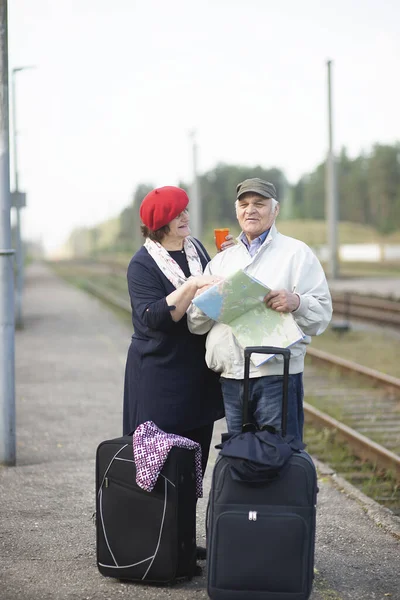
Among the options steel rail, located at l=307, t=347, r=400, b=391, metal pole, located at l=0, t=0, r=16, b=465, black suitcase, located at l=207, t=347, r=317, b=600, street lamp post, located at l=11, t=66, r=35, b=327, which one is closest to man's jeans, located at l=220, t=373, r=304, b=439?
black suitcase, located at l=207, t=347, r=317, b=600

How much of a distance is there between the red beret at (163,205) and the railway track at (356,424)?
10.0ft

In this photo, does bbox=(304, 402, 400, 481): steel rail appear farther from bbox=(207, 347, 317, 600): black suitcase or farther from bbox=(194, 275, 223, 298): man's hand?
bbox=(194, 275, 223, 298): man's hand

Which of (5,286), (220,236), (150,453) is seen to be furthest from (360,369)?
(150,453)

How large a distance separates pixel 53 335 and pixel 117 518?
15.0m

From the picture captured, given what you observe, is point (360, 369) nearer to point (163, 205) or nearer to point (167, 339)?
point (167, 339)

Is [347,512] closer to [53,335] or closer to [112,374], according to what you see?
[112,374]

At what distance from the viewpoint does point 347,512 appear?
237 inches

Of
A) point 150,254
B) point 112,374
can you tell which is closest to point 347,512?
point 150,254

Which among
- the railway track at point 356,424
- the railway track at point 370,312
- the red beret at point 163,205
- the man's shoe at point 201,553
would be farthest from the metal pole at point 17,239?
the red beret at point 163,205

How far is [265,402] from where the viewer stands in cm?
435

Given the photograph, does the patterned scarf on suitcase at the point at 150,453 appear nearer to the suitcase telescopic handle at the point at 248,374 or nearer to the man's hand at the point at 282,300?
the suitcase telescopic handle at the point at 248,374

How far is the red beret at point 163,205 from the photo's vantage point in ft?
14.8

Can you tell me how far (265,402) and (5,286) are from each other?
11.4 ft

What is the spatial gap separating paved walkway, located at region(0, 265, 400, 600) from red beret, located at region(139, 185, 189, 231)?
1.78m
